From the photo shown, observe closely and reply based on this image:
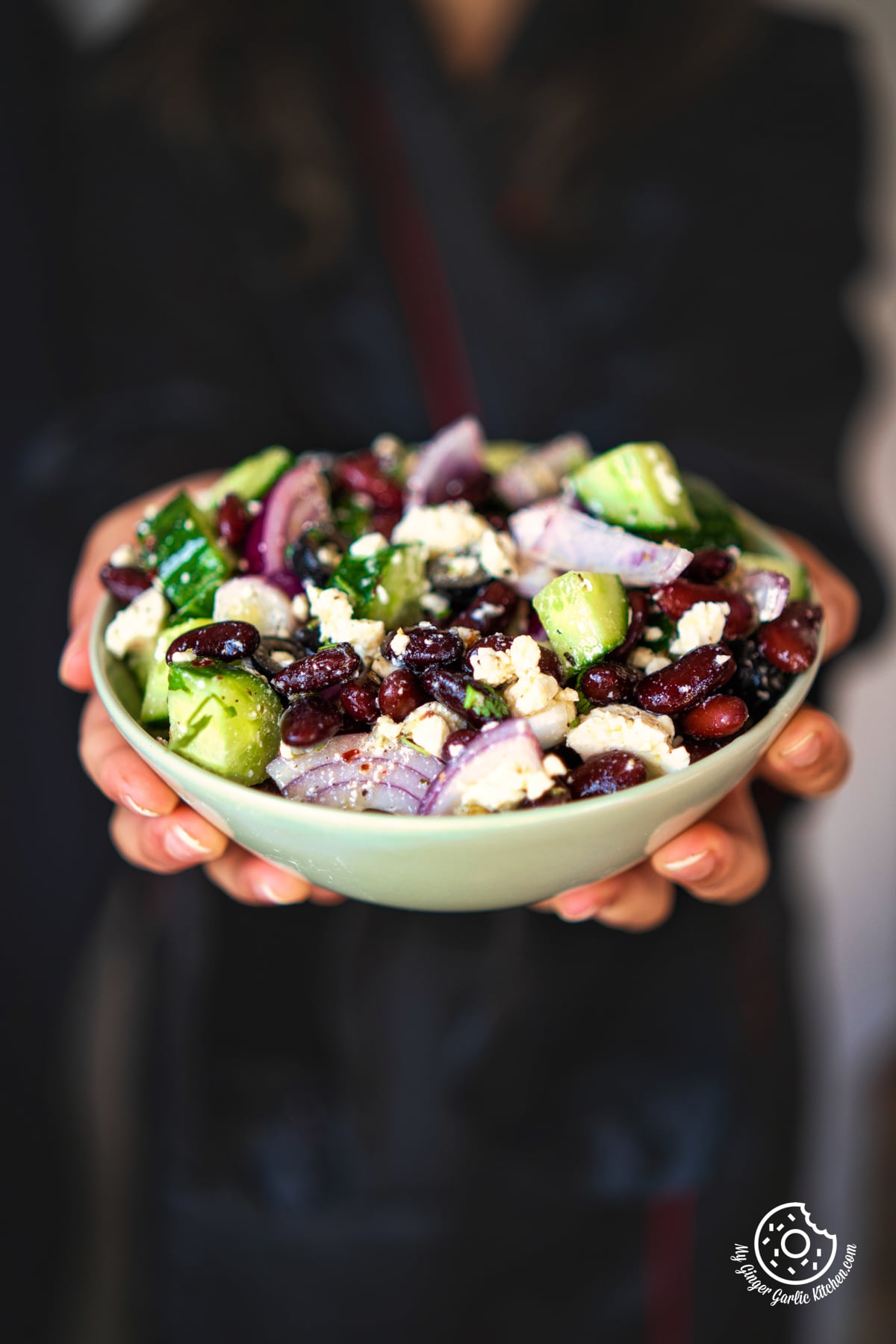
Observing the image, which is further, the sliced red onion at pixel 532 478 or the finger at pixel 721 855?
the sliced red onion at pixel 532 478

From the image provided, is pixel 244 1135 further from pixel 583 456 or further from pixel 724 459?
pixel 724 459

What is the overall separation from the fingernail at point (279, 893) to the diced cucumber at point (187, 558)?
232 mm

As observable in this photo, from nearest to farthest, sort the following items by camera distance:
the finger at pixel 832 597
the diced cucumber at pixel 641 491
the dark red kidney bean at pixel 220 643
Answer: the dark red kidney bean at pixel 220 643
the diced cucumber at pixel 641 491
the finger at pixel 832 597

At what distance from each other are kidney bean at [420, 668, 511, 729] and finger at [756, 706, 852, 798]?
0.84 feet

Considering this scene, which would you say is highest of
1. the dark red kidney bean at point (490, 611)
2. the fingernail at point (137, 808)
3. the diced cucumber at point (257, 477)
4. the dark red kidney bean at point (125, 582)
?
the diced cucumber at point (257, 477)

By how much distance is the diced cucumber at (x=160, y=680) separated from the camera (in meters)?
Result: 0.75

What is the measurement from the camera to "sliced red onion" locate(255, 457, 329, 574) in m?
0.85

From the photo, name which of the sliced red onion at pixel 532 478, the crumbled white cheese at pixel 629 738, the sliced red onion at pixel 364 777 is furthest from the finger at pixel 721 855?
the sliced red onion at pixel 532 478

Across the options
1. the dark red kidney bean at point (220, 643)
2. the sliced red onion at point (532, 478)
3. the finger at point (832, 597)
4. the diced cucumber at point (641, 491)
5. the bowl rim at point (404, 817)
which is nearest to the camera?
the bowl rim at point (404, 817)

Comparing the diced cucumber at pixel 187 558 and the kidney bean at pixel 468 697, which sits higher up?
the diced cucumber at pixel 187 558

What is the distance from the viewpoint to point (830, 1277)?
1.05m

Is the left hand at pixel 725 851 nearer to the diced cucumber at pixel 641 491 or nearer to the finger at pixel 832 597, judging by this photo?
the finger at pixel 832 597

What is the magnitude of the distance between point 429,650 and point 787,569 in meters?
0.34

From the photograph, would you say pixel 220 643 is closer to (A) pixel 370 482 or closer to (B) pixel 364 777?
(B) pixel 364 777
